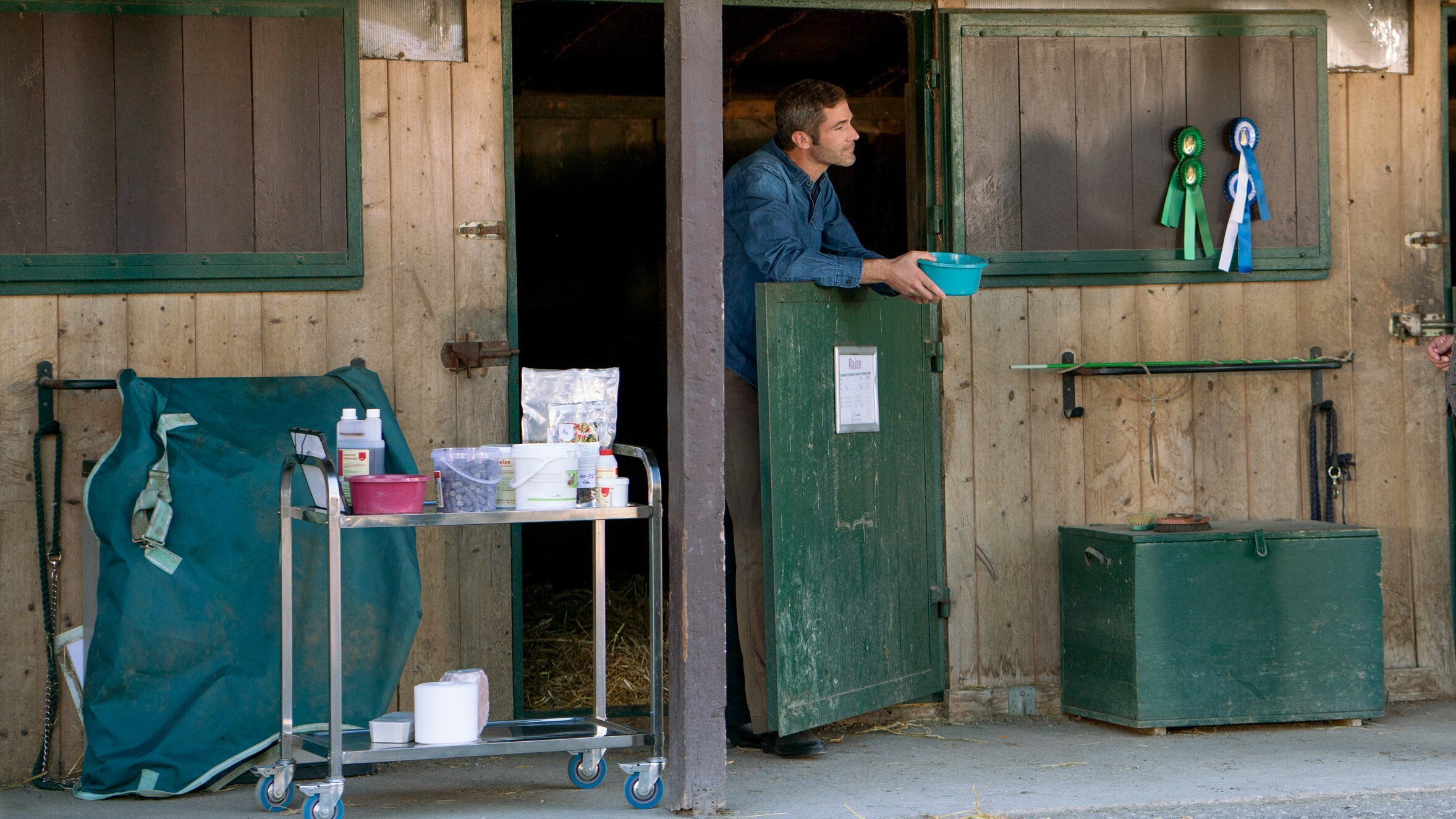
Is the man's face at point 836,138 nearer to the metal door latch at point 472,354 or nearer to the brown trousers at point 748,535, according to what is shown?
the brown trousers at point 748,535

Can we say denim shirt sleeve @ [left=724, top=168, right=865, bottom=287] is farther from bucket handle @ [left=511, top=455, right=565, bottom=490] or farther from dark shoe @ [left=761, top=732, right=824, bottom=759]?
dark shoe @ [left=761, top=732, right=824, bottom=759]

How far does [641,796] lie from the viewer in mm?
3748

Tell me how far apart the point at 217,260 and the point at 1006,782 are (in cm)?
266

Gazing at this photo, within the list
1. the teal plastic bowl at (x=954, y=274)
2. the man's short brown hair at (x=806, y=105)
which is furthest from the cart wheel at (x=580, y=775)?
the man's short brown hair at (x=806, y=105)

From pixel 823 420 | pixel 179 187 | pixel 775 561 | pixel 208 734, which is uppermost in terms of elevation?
pixel 179 187

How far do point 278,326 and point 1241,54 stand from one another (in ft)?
10.6

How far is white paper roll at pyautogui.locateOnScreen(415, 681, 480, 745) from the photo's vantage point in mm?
3602

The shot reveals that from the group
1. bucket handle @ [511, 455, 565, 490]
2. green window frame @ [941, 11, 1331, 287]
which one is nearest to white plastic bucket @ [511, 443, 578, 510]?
bucket handle @ [511, 455, 565, 490]

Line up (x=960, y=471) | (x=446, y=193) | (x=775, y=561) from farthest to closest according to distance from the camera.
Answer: (x=960, y=471)
(x=446, y=193)
(x=775, y=561)

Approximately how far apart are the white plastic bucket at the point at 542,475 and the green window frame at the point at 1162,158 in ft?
6.11

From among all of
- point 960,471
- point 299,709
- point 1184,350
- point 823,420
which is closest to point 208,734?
point 299,709

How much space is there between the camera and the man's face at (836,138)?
15.0ft

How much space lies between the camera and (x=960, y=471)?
496cm

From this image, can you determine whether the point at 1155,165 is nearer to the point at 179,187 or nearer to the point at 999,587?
the point at 999,587
